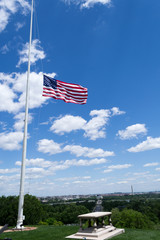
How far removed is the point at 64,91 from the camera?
17219 millimetres

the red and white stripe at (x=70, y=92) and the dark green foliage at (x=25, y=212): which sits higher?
the red and white stripe at (x=70, y=92)

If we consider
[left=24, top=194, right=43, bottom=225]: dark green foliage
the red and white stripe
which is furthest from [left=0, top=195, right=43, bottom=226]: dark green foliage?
the red and white stripe

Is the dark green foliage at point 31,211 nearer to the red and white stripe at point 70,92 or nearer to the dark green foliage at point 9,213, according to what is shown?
the dark green foliage at point 9,213

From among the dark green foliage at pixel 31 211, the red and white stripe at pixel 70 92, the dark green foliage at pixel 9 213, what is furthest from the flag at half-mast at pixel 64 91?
the dark green foliage at pixel 9 213

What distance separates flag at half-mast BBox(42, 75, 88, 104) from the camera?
16248mm

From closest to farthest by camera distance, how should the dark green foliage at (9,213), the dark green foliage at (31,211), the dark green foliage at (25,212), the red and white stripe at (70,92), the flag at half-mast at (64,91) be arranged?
the flag at half-mast at (64,91) → the red and white stripe at (70,92) → the dark green foliage at (9,213) → the dark green foliage at (25,212) → the dark green foliage at (31,211)

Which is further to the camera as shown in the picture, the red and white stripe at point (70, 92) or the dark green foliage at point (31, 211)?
the dark green foliage at point (31, 211)

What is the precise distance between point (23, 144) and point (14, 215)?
2453 centimetres

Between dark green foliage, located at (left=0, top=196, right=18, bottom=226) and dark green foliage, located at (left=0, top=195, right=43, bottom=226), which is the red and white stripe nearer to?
dark green foliage, located at (left=0, top=195, right=43, bottom=226)

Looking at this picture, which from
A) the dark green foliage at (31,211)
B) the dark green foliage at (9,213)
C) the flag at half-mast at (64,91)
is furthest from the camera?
the dark green foliage at (31,211)

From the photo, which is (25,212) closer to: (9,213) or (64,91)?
(9,213)

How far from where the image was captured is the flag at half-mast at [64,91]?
16248 mm

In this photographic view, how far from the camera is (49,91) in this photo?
16.1 metres

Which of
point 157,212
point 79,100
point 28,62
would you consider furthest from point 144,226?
point 157,212
